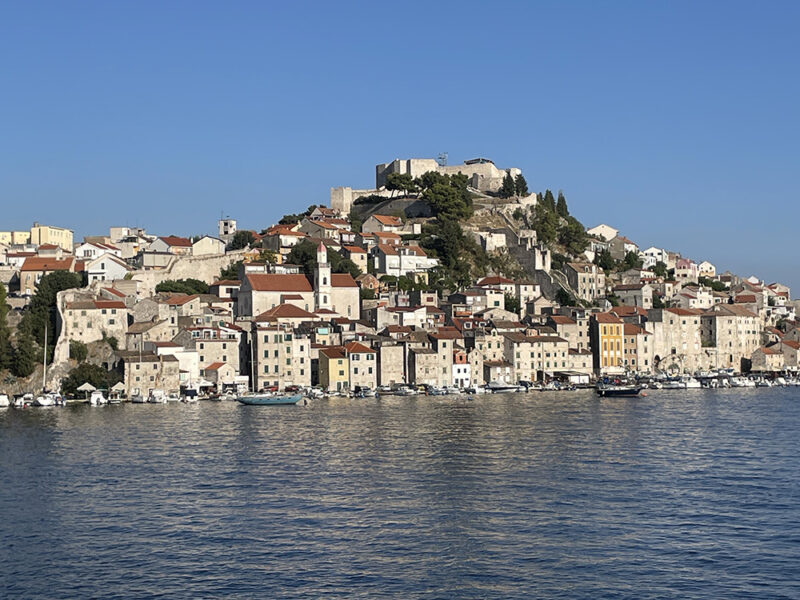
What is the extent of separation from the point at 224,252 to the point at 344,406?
96.2ft

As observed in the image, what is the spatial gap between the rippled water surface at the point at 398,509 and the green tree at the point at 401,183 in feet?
169

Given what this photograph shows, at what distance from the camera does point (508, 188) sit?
315ft

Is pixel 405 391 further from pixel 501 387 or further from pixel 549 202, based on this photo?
pixel 549 202

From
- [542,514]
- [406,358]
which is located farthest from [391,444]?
[406,358]

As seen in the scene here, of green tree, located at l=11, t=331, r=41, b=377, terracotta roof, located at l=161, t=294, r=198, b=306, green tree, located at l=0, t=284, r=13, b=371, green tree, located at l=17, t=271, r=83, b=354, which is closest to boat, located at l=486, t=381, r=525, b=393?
terracotta roof, located at l=161, t=294, r=198, b=306

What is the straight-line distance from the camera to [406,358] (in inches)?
2552

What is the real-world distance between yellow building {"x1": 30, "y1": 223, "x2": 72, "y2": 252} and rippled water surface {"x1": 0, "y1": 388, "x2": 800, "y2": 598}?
50422 millimetres

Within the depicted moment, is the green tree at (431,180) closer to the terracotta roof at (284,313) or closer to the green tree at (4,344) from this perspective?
the terracotta roof at (284,313)

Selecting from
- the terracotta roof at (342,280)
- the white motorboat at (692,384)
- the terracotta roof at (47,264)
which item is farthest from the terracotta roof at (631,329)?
the terracotta roof at (47,264)

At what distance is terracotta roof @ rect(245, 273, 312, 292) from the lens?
67.8 metres

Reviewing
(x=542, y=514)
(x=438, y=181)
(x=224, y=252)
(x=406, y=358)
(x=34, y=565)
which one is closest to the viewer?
(x=34, y=565)

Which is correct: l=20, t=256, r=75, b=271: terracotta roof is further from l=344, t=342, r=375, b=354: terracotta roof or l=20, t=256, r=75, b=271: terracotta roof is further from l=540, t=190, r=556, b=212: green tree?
l=540, t=190, r=556, b=212: green tree

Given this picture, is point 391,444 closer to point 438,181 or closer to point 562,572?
point 562,572

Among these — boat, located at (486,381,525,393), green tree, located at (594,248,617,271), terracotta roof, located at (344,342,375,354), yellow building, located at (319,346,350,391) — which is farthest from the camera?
green tree, located at (594,248,617,271)
